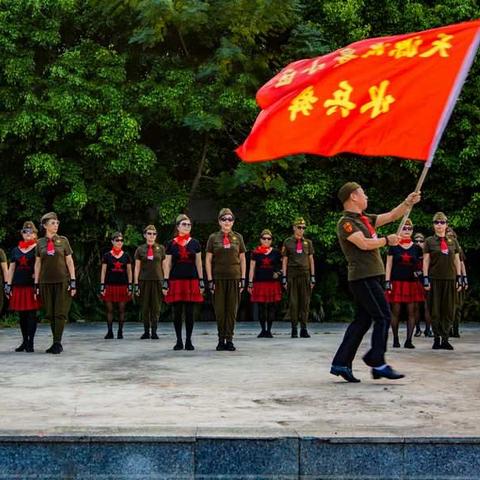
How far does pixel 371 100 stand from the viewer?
7.95 m

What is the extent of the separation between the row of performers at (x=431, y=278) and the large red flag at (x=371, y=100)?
5955 millimetres

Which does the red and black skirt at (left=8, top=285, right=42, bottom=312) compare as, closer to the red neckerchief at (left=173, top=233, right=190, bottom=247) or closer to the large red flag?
the red neckerchief at (left=173, top=233, right=190, bottom=247)

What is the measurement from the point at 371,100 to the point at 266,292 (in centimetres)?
1025

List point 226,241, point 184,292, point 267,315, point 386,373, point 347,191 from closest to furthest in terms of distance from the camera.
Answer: point 386,373 < point 347,191 < point 184,292 < point 226,241 < point 267,315

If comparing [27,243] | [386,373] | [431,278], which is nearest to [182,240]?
[27,243]

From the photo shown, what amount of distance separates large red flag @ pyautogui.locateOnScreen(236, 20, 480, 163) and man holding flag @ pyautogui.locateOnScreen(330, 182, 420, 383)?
1.98 metres

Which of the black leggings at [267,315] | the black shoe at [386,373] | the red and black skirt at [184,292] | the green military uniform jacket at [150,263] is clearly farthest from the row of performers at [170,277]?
the black shoe at [386,373]

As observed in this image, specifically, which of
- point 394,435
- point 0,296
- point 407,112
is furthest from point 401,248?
point 394,435

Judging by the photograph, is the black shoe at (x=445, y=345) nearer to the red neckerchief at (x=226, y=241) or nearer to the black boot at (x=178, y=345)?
Result: the red neckerchief at (x=226, y=241)

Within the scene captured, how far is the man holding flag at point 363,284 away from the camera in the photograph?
9.80 m

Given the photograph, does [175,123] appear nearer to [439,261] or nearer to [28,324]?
[28,324]

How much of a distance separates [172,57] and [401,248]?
10.1m

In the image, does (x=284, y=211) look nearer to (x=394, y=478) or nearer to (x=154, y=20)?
(x=154, y=20)

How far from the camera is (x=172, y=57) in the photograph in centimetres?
2305
